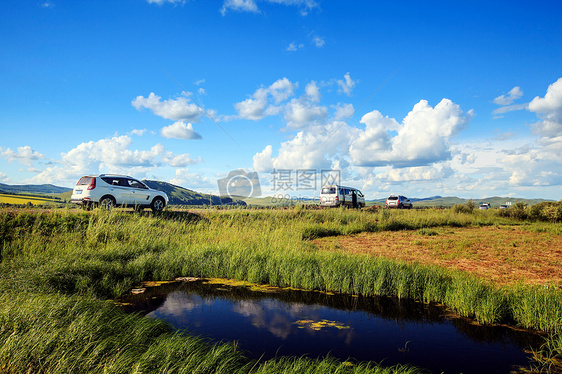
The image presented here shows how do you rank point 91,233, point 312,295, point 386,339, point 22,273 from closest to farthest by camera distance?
point 386,339
point 22,273
point 312,295
point 91,233

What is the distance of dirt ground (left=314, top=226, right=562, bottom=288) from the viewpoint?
29.8 ft

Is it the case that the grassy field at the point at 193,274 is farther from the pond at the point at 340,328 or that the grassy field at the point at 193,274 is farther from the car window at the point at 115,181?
the car window at the point at 115,181

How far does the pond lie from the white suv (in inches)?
457

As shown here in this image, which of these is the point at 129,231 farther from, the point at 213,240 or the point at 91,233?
the point at 213,240

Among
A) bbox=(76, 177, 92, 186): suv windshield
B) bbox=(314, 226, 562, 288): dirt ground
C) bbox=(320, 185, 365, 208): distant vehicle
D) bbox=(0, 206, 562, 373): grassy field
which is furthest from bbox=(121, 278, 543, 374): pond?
bbox=(320, 185, 365, 208): distant vehicle

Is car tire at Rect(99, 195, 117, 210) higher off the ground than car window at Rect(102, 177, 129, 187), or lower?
lower

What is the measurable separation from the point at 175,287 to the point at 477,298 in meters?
6.88

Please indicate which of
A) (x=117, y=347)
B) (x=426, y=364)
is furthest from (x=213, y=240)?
(x=426, y=364)

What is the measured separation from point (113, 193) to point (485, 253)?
1831cm

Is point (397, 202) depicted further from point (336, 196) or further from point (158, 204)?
point (158, 204)

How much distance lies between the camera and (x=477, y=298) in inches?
247

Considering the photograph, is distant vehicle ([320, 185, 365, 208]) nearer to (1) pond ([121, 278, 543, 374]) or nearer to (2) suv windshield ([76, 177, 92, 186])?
(2) suv windshield ([76, 177, 92, 186])

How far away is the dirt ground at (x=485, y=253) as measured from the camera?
9086mm

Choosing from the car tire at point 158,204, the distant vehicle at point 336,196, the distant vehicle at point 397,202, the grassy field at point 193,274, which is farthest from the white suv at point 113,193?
the distant vehicle at point 397,202
